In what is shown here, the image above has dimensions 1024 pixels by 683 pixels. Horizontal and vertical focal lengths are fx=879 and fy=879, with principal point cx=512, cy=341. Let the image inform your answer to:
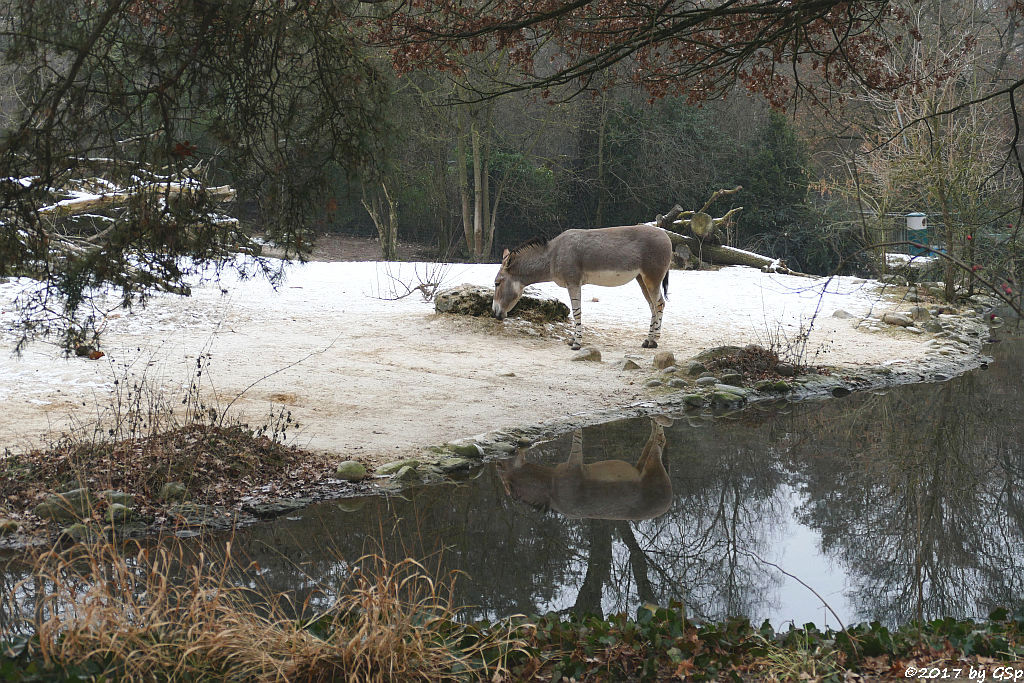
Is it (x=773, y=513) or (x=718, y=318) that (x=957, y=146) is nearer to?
(x=718, y=318)

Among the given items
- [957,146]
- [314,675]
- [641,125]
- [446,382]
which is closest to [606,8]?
[446,382]

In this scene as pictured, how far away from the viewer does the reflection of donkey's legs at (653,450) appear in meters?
7.83

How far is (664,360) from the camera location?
1159 cm

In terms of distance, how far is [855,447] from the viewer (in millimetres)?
8547

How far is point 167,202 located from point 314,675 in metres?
3.02

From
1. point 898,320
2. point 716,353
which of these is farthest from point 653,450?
point 898,320

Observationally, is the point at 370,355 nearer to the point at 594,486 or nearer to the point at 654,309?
the point at 654,309

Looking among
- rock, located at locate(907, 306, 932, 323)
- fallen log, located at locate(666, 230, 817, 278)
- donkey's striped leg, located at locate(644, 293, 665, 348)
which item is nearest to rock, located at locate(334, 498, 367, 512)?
donkey's striped leg, located at locate(644, 293, 665, 348)

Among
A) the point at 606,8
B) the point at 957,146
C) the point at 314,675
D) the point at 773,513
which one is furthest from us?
the point at 957,146

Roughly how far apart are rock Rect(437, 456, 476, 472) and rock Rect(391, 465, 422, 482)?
0.94 feet

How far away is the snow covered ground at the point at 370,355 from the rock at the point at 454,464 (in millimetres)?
356

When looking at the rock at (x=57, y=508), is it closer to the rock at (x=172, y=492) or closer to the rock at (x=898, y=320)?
the rock at (x=172, y=492)

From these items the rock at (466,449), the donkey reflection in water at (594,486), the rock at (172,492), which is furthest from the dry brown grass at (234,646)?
the rock at (466,449)

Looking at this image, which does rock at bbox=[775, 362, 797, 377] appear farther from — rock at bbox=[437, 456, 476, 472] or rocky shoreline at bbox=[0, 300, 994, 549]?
rock at bbox=[437, 456, 476, 472]
